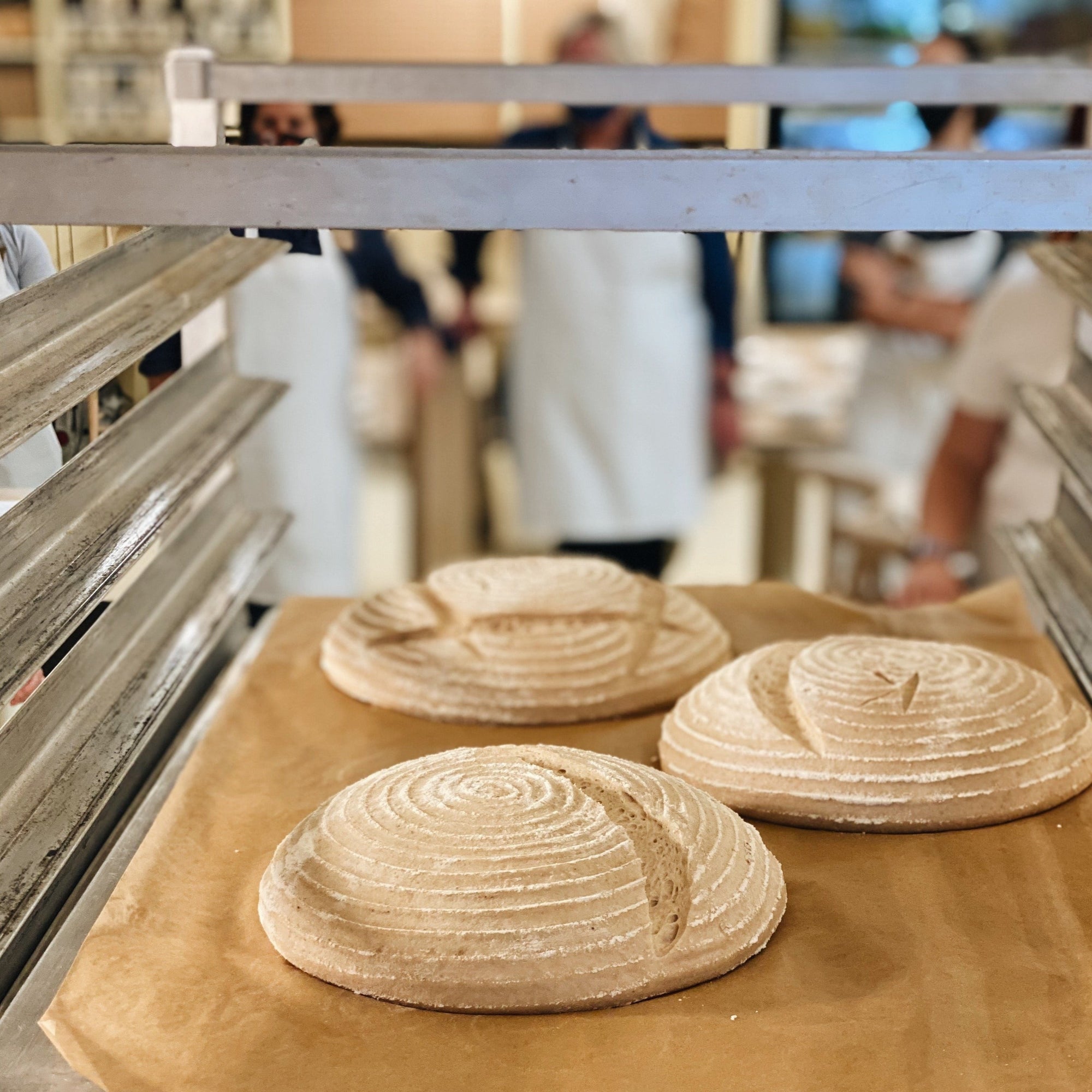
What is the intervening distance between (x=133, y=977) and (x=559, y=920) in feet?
1.10

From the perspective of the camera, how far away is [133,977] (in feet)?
3.43

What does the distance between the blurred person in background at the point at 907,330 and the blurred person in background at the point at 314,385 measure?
134cm

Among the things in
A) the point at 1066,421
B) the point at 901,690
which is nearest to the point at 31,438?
the point at 901,690

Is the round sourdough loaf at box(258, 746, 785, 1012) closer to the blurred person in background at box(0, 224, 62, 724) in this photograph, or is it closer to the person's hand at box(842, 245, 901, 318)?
the blurred person in background at box(0, 224, 62, 724)

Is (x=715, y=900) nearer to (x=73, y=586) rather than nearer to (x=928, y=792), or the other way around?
(x=928, y=792)

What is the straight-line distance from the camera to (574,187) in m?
0.81

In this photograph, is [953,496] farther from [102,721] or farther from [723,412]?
[102,721]

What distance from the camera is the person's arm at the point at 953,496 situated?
2924mm

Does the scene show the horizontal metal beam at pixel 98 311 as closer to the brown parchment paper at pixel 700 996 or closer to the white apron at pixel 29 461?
the white apron at pixel 29 461

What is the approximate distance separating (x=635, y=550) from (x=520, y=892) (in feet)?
9.51

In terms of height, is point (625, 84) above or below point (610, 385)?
above

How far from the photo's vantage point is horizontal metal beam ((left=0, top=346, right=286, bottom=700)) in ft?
3.12

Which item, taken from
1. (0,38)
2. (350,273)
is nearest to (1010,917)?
(350,273)

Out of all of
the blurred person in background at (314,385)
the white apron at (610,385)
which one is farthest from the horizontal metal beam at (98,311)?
the white apron at (610,385)
